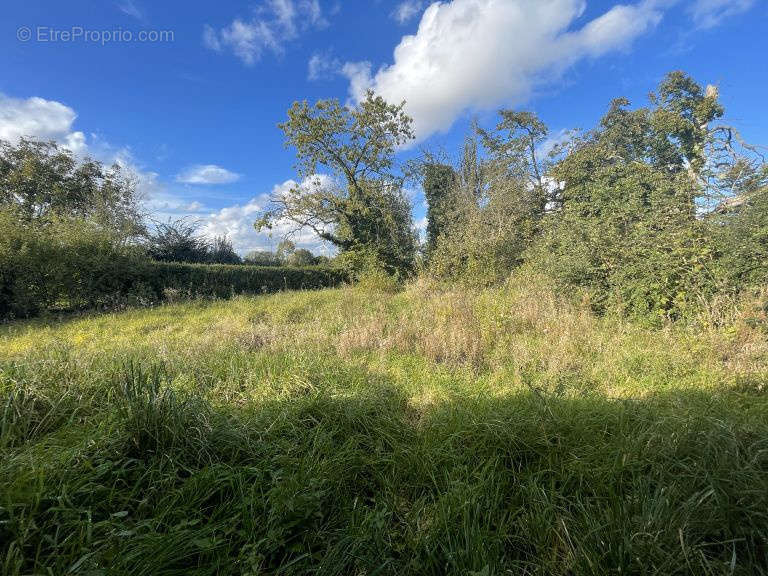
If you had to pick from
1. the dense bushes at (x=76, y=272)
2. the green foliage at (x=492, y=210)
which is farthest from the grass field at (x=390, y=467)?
the dense bushes at (x=76, y=272)

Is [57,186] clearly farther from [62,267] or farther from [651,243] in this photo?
[651,243]

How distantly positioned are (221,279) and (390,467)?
12548mm

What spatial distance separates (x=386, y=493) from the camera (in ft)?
6.68

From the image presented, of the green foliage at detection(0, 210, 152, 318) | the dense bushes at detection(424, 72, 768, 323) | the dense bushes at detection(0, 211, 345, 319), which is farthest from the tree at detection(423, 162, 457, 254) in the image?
the green foliage at detection(0, 210, 152, 318)

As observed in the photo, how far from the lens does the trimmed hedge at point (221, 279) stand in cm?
1120

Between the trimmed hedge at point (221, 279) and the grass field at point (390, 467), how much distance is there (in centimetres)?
906

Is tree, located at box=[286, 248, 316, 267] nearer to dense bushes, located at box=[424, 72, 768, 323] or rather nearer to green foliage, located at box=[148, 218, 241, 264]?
green foliage, located at box=[148, 218, 241, 264]

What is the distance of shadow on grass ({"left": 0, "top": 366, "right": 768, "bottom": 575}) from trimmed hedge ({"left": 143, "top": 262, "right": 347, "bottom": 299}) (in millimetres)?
10027

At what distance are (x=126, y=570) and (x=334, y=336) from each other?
4.27 m

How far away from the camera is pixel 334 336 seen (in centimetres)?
552

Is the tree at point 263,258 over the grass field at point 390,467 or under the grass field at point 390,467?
over


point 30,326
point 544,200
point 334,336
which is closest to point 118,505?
point 334,336

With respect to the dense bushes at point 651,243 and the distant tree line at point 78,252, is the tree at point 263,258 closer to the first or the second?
the distant tree line at point 78,252

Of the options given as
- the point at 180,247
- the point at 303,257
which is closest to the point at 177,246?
the point at 180,247
